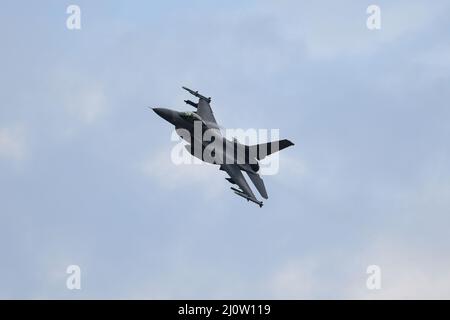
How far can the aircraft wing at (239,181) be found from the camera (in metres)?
92.9

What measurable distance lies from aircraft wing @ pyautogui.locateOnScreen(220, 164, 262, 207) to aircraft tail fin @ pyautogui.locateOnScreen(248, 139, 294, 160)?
3.45m

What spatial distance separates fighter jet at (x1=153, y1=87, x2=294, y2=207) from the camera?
98.0 m

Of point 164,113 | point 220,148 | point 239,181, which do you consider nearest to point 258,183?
point 239,181

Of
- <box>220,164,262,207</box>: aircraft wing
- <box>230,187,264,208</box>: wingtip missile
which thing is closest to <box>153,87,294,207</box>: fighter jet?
<box>220,164,262,207</box>: aircraft wing

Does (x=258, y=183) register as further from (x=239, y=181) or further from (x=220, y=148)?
(x=220, y=148)

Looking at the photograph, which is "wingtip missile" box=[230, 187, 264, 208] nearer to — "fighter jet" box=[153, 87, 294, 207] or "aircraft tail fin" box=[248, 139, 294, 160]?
"fighter jet" box=[153, 87, 294, 207]
